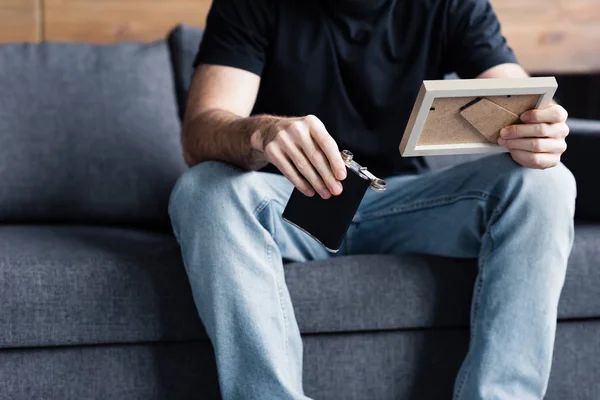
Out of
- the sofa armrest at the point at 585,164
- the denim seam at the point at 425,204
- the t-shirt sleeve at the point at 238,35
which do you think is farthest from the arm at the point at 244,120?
the sofa armrest at the point at 585,164

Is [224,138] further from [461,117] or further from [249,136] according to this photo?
[461,117]

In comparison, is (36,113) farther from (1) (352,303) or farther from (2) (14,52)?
(1) (352,303)

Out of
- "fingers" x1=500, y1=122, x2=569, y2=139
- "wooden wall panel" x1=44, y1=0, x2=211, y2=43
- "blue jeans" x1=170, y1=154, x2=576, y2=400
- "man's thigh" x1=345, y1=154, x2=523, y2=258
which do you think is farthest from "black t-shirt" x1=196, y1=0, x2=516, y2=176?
"wooden wall panel" x1=44, y1=0, x2=211, y2=43

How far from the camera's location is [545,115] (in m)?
1.07

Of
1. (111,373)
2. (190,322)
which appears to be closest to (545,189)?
(190,322)

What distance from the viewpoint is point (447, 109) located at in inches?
40.7

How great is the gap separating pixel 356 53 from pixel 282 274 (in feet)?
1.54

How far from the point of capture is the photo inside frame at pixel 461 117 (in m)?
1.03

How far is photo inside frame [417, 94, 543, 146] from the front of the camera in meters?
1.03

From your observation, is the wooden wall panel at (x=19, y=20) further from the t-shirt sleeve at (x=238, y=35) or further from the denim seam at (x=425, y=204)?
the denim seam at (x=425, y=204)

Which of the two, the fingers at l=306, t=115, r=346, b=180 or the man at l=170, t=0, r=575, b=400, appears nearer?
the fingers at l=306, t=115, r=346, b=180

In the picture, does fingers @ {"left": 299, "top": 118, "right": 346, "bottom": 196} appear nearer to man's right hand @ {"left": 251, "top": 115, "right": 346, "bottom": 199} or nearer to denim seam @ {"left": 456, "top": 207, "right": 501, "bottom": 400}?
man's right hand @ {"left": 251, "top": 115, "right": 346, "bottom": 199}

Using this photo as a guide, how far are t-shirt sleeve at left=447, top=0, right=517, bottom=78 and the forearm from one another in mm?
449

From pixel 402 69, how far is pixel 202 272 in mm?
559
